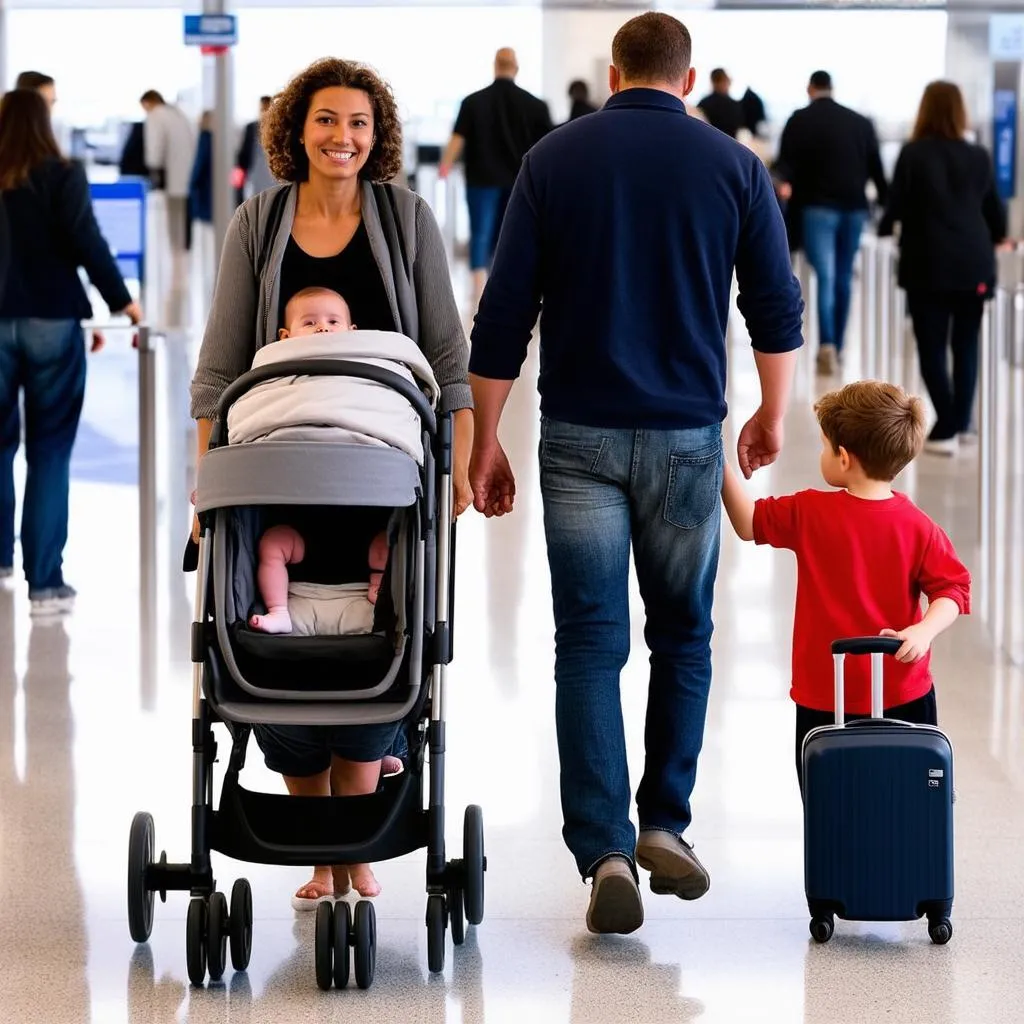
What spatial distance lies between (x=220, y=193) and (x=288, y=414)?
10.9m

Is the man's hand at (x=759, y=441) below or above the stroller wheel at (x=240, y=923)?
above

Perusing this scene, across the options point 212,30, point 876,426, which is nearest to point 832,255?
point 212,30

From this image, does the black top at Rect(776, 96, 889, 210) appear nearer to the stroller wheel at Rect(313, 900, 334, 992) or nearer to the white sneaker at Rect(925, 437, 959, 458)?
the white sneaker at Rect(925, 437, 959, 458)

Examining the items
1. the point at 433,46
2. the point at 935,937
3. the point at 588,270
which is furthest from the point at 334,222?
the point at 433,46

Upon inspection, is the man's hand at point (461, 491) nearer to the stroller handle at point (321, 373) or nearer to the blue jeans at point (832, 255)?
the stroller handle at point (321, 373)

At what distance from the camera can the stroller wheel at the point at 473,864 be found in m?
3.49

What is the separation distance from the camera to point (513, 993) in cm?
343

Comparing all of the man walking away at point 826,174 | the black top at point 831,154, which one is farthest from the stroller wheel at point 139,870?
the black top at point 831,154

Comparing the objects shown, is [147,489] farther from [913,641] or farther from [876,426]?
[913,641]

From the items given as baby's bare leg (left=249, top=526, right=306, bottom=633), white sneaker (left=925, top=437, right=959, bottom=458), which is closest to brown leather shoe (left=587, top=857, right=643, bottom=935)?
baby's bare leg (left=249, top=526, right=306, bottom=633)

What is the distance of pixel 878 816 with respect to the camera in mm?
3557

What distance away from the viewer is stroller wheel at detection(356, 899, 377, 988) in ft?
11.1

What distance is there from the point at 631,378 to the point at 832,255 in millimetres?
9266

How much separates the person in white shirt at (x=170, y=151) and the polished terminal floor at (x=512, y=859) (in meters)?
14.5
